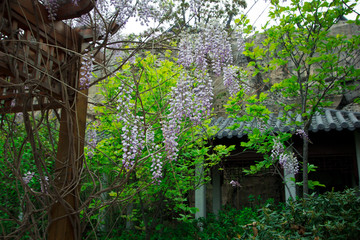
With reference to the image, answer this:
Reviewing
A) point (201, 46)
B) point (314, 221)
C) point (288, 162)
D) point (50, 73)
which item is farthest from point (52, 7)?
point (288, 162)

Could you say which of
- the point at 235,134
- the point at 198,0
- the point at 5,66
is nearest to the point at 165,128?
the point at 198,0

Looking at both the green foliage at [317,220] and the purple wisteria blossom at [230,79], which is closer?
the green foliage at [317,220]

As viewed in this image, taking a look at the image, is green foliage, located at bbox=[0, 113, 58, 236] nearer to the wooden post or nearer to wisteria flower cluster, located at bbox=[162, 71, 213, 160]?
wisteria flower cluster, located at bbox=[162, 71, 213, 160]

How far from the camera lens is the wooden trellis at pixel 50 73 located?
76.0 inches

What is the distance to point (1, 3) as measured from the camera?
189cm

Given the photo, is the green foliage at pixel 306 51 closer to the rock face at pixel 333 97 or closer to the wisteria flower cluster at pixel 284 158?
the wisteria flower cluster at pixel 284 158

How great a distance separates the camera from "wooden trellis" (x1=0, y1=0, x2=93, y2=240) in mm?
1931

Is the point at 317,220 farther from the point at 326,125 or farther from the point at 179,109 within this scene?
the point at 326,125

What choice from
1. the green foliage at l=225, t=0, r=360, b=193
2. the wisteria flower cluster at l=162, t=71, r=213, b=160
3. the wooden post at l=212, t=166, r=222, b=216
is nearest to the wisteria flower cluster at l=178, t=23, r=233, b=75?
the wisteria flower cluster at l=162, t=71, r=213, b=160

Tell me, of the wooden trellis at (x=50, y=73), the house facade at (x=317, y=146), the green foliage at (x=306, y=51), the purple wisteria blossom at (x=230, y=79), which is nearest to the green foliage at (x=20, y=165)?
the wooden trellis at (x=50, y=73)

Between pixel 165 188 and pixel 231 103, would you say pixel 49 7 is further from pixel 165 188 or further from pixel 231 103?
pixel 165 188

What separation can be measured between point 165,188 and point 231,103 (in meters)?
1.61

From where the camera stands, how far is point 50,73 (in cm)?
219

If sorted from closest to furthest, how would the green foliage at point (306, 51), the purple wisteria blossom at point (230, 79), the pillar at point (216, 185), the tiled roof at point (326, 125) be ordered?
1. the purple wisteria blossom at point (230, 79)
2. the green foliage at point (306, 51)
3. the tiled roof at point (326, 125)
4. the pillar at point (216, 185)
